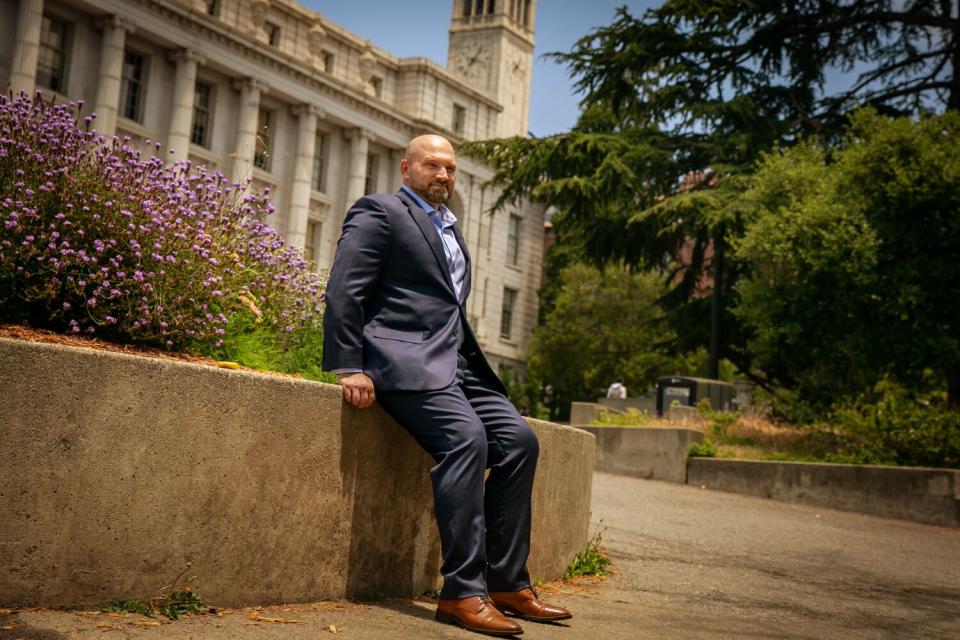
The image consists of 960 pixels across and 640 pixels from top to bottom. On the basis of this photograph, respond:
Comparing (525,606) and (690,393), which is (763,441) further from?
(525,606)

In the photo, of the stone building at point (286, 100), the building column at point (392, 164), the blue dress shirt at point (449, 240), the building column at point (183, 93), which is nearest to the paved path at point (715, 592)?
the blue dress shirt at point (449, 240)

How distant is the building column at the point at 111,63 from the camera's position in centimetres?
3928

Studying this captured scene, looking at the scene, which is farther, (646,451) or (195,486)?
(646,451)

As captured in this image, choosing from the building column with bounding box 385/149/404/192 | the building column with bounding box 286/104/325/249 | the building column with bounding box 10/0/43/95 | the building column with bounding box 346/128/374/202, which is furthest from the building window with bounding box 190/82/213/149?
the building column with bounding box 385/149/404/192

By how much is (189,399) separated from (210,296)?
1359 millimetres

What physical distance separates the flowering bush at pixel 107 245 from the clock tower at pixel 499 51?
62583 mm

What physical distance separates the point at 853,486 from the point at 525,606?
9757 millimetres

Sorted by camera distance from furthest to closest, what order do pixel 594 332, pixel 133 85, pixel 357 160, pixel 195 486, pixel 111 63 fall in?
pixel 357 160
pixel 594 332
pixel 133 85
pixel 111 63
pixel 195 486

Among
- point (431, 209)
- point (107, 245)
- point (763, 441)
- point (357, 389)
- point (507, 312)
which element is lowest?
point (763, 441)

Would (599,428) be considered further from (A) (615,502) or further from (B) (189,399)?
(B) (189,399)

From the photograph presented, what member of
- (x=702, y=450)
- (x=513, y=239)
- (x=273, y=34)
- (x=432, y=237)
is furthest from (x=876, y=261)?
(x=513, y=239)

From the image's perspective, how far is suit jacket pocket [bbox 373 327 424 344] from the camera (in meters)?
4.36

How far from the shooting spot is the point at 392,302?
14.5 ft

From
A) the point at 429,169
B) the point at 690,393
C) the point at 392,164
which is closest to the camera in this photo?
Result: the point at 429,169
